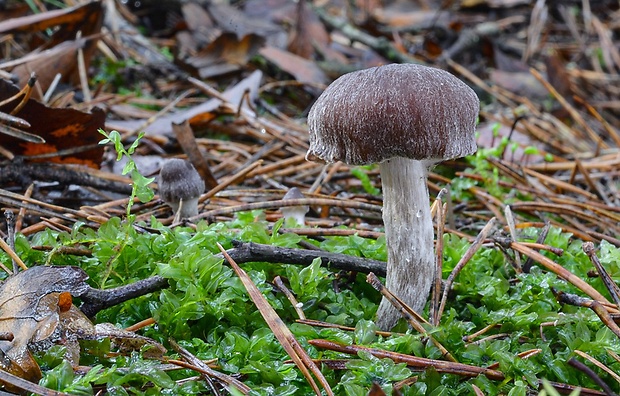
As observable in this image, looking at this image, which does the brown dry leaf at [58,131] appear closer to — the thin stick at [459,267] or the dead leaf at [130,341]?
the dead leaf at [130,341]

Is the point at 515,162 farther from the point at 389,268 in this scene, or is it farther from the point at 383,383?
the point at 383,383

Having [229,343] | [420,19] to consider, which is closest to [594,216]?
[229,343]

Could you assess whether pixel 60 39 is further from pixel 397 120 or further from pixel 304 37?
pixel 397 120

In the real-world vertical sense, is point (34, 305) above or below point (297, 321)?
above

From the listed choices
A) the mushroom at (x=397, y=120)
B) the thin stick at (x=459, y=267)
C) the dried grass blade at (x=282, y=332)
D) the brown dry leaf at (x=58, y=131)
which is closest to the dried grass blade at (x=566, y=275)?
the thin stick at (x=459, y=267)

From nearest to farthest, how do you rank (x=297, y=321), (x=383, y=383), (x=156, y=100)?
(x=383, y=383)
(x=297, y=321)
(x=156, y=100)

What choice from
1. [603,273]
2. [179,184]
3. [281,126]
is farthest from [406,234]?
[281,126]

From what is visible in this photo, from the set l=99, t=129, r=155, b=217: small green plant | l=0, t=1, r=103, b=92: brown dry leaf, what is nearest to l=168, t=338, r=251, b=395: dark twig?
l=99, t=129, r=155, b=217: small green plant
